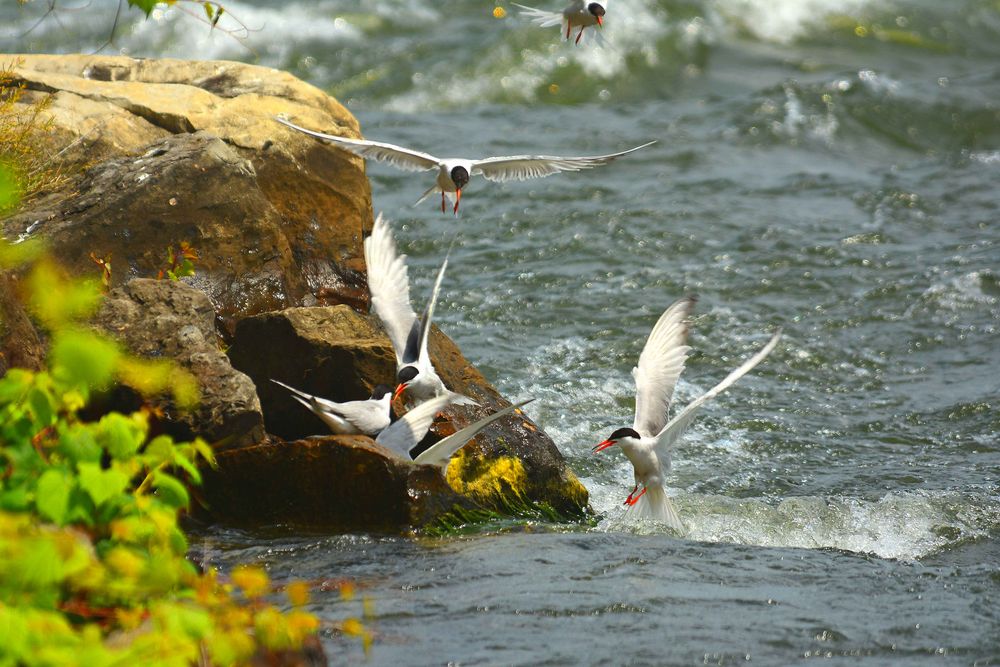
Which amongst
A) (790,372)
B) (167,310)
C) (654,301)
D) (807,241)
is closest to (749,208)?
(807,241)

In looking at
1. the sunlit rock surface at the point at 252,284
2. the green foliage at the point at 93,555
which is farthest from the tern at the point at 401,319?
the green foliage at the point at 93,555

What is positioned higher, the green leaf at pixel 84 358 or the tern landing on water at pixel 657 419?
the green leaf at pixel 84 358

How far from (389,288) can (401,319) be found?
241 mm

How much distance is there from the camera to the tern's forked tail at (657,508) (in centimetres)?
733

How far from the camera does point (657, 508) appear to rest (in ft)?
24.4

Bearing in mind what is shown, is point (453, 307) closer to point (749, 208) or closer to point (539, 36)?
point (749, 208)

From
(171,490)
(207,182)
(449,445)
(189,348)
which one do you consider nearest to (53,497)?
(171,490)

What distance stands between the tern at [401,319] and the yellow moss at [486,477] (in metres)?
0.38

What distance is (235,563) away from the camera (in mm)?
5711

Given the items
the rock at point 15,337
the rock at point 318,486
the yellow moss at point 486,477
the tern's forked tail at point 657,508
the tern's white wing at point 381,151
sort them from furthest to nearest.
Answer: the tern's white wing at point 381,151 < the tern's forked tail at point 657,508 < the yellow moss at point 486,477 < the rock at point 318,486 < the rock at point 15,337

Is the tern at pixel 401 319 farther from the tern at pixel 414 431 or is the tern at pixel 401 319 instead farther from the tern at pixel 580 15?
the tern at pixel 580 15

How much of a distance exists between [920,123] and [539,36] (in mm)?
6147

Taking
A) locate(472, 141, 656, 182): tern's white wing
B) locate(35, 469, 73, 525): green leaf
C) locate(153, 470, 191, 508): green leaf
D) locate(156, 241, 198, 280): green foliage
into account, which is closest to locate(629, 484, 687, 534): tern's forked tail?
locate(472, 141, 656, 182): tern's white wing

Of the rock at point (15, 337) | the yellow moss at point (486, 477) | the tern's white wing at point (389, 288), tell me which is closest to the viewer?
the rock at point (15, 337)
